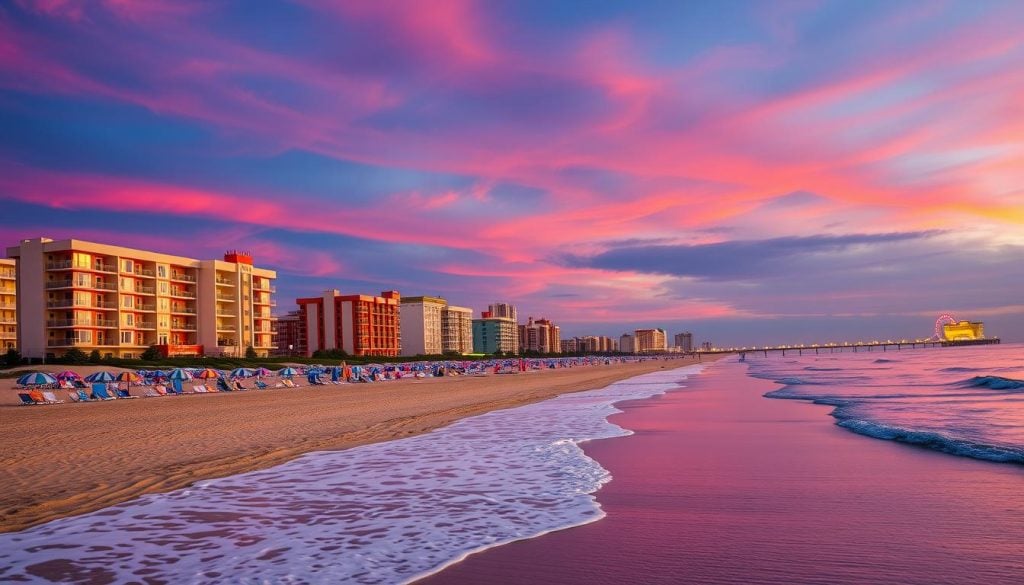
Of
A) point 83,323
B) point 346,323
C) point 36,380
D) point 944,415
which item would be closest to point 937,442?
point 944,415

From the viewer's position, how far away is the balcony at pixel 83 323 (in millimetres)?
60969

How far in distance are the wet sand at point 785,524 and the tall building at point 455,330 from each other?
158 m

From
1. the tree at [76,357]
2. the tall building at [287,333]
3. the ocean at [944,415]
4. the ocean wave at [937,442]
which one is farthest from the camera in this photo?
the tall building at [287,333]

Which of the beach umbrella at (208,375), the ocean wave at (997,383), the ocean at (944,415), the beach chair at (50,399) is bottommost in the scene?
the ocean wave at (997,383)

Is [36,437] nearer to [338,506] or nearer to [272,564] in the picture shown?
[338,506]

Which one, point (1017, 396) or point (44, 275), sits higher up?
point (44, 275)

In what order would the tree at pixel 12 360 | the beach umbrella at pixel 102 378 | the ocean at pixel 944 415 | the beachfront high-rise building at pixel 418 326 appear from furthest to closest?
the beachfront high-rise building at pixel 418 326 → the tree at pixel 12 360 → the beach umbrella at pixel 102 378 → the ocean at pixel 944 415

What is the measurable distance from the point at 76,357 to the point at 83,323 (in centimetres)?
927

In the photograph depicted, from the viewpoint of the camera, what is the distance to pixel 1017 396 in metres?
22.0

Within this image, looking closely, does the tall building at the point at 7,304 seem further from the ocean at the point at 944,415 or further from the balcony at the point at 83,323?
the ocean at the point at 944,415

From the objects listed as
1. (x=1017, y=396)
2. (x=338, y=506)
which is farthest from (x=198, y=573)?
(x=1017, y=396)

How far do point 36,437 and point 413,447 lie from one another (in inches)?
374

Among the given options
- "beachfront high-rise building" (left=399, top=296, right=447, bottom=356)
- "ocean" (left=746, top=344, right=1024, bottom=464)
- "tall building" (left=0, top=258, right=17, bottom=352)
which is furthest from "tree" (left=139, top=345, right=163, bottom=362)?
"beachfront high-rise building" (left=399, top=296, right=447, bottom=356)

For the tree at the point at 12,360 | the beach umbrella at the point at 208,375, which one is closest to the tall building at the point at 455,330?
the tree at the point at 12,360
